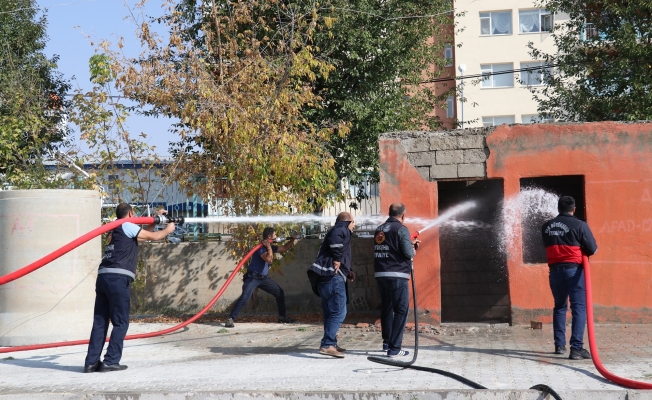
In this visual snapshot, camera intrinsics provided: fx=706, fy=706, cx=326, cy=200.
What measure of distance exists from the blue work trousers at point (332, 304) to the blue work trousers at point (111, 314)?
Answer: 2.28m

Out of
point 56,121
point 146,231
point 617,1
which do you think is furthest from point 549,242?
point 56,121

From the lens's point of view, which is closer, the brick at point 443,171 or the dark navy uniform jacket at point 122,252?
the dark navy uniform jacket at point 122,252

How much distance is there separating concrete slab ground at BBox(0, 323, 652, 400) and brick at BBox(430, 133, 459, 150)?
2.80m

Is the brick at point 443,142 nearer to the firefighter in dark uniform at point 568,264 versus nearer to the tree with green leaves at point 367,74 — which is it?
the firefighter in dark uniform at point 568,264

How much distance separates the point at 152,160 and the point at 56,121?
28.9 feet

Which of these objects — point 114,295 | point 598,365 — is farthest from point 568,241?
point 114,295

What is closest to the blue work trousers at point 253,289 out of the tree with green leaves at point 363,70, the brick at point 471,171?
the brick at point 471,171

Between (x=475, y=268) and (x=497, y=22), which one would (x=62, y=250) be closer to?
(x=475, y=268)

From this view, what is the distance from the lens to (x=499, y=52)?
38031mm

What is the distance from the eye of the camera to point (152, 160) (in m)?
13.3

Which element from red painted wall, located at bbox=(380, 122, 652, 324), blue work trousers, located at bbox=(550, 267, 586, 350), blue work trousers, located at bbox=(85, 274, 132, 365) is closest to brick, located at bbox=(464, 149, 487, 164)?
red painted wall, located at bbox=(380, 122, 652, 324)

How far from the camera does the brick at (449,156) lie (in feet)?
36.1

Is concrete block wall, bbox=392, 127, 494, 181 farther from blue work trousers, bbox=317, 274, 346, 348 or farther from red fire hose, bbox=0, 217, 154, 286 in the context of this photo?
red fire hose, bbox=0, 217, 154, 286

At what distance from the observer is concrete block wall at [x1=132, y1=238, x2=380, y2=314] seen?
1329 centimetres
